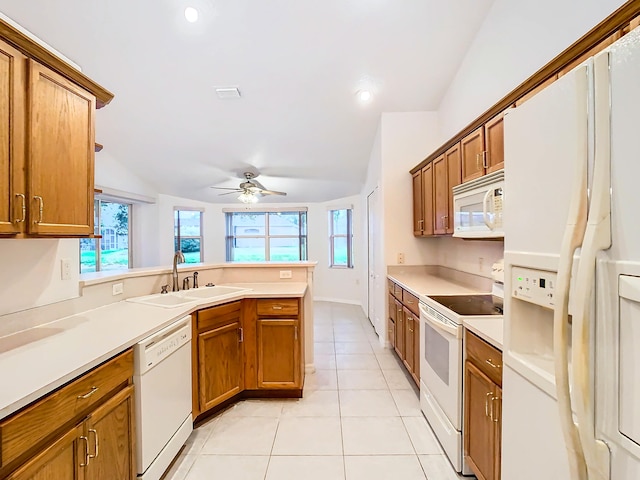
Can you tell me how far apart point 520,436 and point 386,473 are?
993 mm

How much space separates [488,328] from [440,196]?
162 cm

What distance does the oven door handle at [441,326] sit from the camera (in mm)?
1692

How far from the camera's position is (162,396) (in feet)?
5.38

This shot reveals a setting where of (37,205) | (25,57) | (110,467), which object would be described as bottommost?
(110,467)

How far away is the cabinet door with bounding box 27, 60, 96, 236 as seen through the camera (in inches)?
48.3

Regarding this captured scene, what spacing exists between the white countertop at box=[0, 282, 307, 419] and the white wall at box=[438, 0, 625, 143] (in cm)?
281

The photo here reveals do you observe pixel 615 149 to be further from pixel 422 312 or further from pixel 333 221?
pixel 333 221

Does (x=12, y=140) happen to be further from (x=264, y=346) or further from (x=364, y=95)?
(x=364, y=95)

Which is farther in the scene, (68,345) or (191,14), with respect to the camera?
(191,14)

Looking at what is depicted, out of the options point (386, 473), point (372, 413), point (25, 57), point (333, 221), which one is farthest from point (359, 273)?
point (25, 57)

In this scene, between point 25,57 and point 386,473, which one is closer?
point 25,57

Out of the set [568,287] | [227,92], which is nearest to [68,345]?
[568,287]

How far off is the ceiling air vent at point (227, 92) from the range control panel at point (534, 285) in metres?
3.24

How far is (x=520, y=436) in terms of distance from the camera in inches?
41.1
